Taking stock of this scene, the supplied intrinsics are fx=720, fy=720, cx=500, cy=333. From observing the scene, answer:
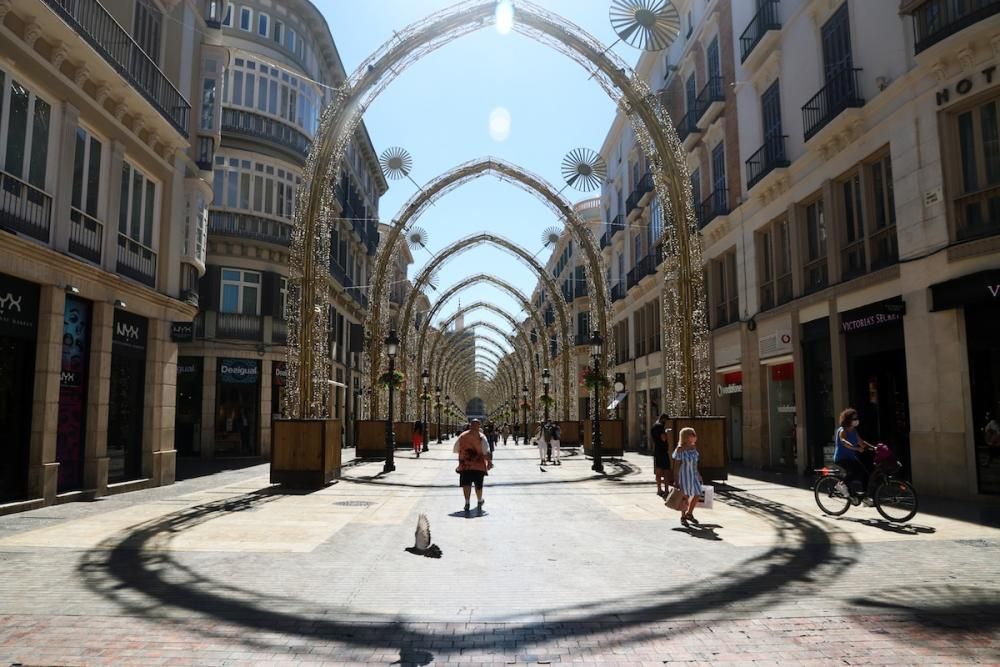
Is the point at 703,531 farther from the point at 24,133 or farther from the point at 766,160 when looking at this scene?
the point at 766,160

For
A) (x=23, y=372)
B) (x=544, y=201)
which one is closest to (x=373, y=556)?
(x=23, y=372)

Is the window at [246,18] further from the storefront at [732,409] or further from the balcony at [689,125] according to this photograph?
the storefront at [732,409]

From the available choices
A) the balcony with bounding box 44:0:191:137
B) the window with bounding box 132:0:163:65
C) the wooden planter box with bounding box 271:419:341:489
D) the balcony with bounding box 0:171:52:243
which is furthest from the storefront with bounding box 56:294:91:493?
the window with bounding box 132:0:163:65

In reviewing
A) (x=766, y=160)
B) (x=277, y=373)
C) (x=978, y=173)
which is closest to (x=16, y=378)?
(x=978, y=173)

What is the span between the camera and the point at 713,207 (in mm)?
27328

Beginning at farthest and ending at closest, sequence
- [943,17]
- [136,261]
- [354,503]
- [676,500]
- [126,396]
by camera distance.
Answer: [136,261] < [126,396] < [354,503] < [943,17] < [676,500]

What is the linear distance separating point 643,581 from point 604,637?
6.40 feet

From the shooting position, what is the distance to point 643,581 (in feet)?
24.4

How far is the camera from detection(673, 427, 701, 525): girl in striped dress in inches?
435

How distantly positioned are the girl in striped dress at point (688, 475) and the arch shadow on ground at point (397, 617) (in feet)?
6.35

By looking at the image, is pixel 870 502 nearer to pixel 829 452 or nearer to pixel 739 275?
pixel 829 452

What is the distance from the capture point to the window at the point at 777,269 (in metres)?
21.7

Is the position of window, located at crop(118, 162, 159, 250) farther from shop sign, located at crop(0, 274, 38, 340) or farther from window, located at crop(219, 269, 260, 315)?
window, located at crop(219, 269, 260, 315)

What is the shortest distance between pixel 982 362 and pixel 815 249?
7275 millimetres
